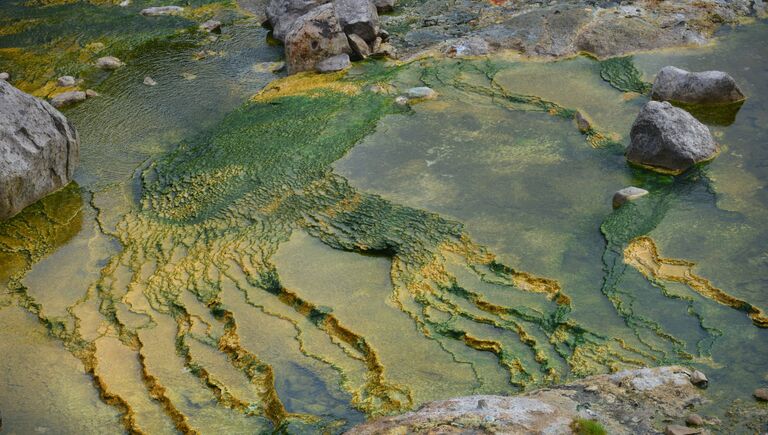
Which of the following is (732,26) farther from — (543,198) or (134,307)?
(134,307)

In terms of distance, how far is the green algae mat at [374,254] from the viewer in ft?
15.9

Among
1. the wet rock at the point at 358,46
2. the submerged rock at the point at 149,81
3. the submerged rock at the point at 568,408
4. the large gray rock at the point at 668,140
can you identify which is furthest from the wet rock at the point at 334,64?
the submerged rock at the point at 568,408

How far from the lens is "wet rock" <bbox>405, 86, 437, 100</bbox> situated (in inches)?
324

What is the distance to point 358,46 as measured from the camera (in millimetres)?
9336

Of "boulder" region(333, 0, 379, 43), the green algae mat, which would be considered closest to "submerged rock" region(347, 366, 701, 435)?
the green algae mat

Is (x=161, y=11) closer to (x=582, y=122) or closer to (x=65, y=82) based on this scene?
(x=65, y=82)

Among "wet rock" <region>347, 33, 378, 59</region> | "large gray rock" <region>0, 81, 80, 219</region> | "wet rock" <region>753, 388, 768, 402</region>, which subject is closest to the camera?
"wet rock" <region>753, 388, 768, 402</region>

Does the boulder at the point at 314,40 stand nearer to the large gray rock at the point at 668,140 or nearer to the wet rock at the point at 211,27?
the wet rock at the point at 211,27

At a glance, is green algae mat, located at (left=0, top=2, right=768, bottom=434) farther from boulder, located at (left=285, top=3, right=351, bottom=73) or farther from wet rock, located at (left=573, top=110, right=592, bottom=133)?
boulder, located at (left=285, top=3, right=351, bottom=73)

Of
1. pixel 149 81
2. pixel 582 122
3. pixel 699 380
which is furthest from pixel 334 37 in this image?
pixel 699 380

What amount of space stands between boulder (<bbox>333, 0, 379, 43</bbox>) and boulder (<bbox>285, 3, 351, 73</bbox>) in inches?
8.8

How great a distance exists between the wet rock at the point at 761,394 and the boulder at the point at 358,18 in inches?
257

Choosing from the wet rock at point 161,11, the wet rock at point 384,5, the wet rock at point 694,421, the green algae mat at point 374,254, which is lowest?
the green algae mat at point 374,254

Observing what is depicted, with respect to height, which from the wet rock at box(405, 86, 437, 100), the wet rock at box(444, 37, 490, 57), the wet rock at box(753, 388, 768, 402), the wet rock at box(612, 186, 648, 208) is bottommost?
the wet rock at box(753, 388, 768, 402)
